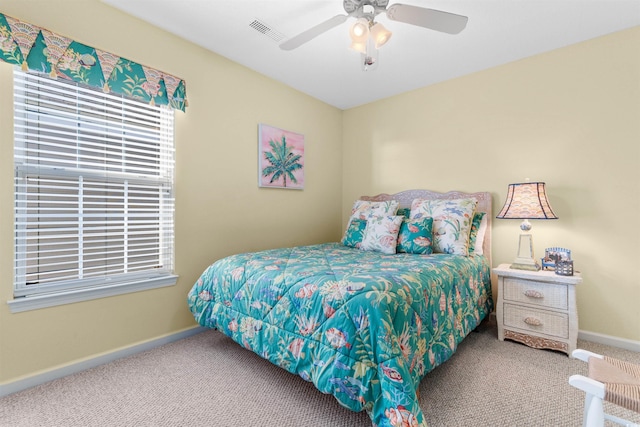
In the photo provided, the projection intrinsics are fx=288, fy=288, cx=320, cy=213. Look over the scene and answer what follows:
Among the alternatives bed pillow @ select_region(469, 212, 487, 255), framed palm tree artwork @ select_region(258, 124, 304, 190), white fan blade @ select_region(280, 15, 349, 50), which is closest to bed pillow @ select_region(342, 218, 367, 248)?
framed palm tree artwork @ select_region(258, 124, 304, 190)

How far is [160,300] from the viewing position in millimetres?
2330

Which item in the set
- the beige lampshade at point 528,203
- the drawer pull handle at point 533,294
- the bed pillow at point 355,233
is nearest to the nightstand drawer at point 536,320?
the drawer pull handle at point 533,294

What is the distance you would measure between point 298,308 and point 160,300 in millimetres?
1426

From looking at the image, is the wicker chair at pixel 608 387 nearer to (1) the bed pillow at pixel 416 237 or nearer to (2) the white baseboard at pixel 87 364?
(1) the bed pillow at pixel 416 237

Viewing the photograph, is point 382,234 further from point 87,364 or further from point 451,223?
point 87,364

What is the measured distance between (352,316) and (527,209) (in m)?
1.88

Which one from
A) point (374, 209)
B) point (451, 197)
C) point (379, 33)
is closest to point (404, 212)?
point (374, 209)

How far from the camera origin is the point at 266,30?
2293 millimetres

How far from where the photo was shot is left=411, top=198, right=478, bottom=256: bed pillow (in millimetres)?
2539

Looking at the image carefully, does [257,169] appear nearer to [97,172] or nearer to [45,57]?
[97,172]

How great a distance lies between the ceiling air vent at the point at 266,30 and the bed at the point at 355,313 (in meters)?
1.79

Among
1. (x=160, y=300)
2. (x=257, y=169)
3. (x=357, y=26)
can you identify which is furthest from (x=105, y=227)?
(x=357, y=26)

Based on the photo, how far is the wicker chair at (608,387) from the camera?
97 centimetres

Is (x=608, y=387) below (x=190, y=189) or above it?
below
